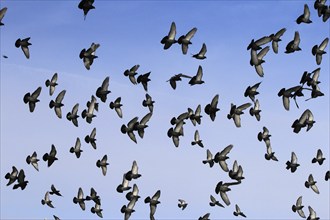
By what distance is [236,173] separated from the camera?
44.2 m

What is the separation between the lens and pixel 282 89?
143ft

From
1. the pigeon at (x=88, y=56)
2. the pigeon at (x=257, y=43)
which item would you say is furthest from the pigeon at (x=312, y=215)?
the pigeon at (x=88, y=56)

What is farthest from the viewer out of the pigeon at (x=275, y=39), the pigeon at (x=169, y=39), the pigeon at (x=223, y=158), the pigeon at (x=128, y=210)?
the pigeon at (x=223, y=158)

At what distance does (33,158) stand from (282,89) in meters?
17.3

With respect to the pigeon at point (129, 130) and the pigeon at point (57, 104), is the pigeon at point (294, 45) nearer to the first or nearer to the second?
the pigeon at point (129, 130)

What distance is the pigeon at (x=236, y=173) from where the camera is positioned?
144 ft

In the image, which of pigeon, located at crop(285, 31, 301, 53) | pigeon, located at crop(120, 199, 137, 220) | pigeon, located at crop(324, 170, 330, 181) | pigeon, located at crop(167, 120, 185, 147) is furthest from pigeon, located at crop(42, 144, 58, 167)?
pigeon, located at crop(324, 170, 330, 181)

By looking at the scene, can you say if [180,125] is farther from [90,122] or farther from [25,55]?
[25,55]

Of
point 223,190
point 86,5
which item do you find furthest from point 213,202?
point 86,5

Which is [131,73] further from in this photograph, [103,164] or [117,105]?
[103,164]

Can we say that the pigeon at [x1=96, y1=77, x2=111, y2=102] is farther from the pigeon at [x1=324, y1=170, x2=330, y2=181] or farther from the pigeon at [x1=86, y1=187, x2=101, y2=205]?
the pigeon at [x1=324, y1=170, x2=330, y2=181]

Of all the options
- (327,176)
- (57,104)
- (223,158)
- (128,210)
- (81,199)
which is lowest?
(128,210)

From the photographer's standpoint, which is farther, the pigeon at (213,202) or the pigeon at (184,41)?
the pigeon at (213,202)

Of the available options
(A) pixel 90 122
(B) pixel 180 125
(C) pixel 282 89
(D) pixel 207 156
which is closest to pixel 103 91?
(A) pixel 90 122
